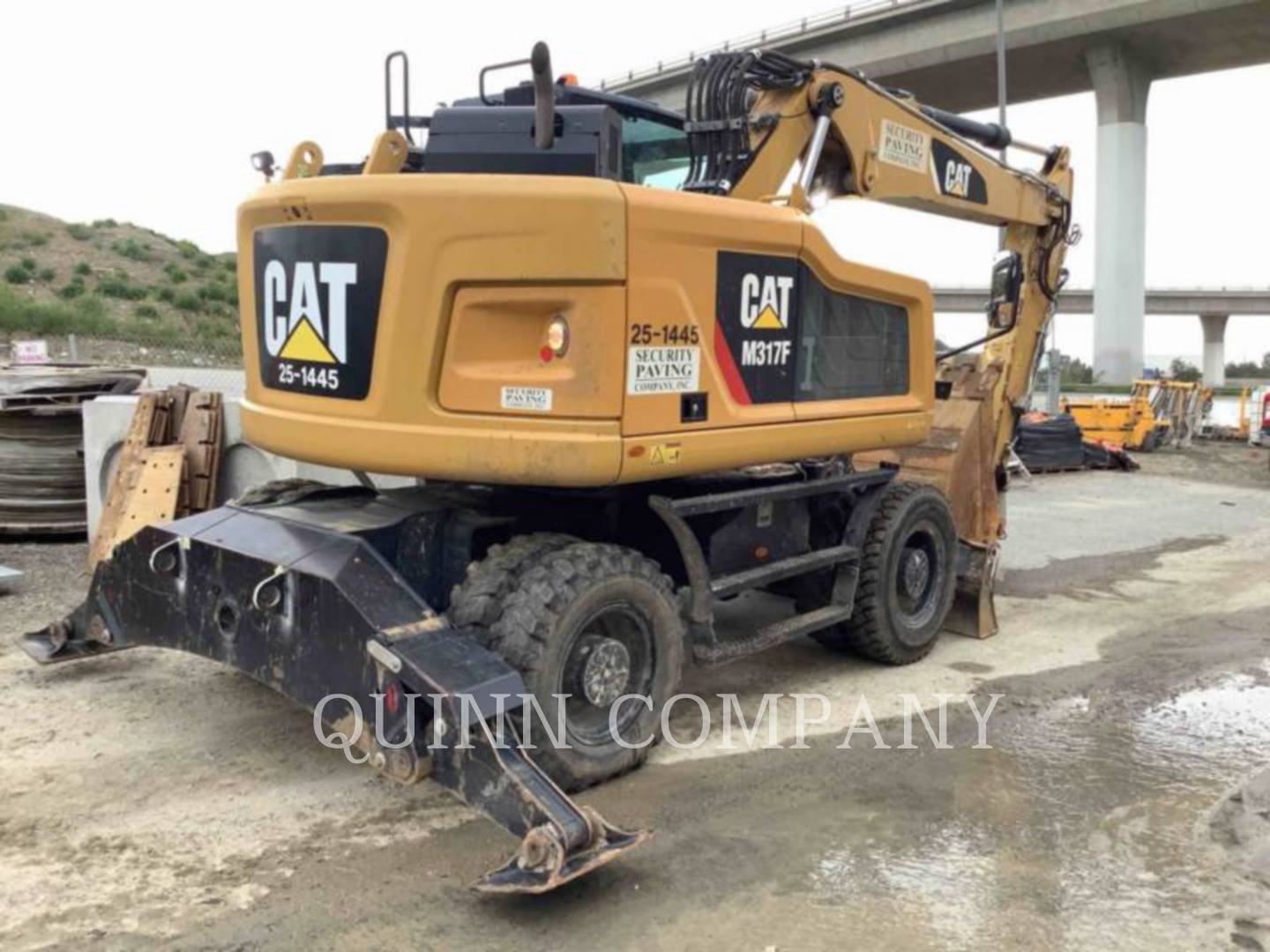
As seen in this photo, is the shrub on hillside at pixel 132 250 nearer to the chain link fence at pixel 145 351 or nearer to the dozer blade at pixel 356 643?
the chain link fence at pixel 145 351

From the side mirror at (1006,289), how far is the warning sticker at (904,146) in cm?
131

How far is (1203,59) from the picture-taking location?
34781 mm

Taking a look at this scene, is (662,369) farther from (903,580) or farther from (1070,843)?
(903,580)

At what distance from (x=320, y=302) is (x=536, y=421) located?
39.6 inches

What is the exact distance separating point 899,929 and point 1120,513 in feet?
34.5

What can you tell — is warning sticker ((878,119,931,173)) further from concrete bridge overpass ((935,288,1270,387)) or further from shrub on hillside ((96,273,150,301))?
concrete bridge overpass ((935,288,1270,387))

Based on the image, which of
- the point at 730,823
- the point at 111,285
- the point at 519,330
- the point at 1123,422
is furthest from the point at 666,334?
the point at 111,285

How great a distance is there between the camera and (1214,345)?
54.8 m

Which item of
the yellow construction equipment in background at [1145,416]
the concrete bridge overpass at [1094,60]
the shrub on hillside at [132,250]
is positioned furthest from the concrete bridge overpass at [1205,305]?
the shrub on hillside at [132,250]

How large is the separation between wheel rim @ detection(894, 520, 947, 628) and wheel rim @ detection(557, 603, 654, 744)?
6.81ft

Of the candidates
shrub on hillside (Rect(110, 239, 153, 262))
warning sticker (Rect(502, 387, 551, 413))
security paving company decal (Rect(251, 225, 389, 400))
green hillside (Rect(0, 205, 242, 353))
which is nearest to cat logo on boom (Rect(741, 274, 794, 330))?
warning sticker (Rect(502, 387, 551, 413))

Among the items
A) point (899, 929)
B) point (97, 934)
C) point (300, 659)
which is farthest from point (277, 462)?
point (899, 929)

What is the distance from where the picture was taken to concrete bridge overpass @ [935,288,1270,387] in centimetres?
5078

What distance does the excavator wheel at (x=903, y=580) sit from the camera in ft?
19.4
